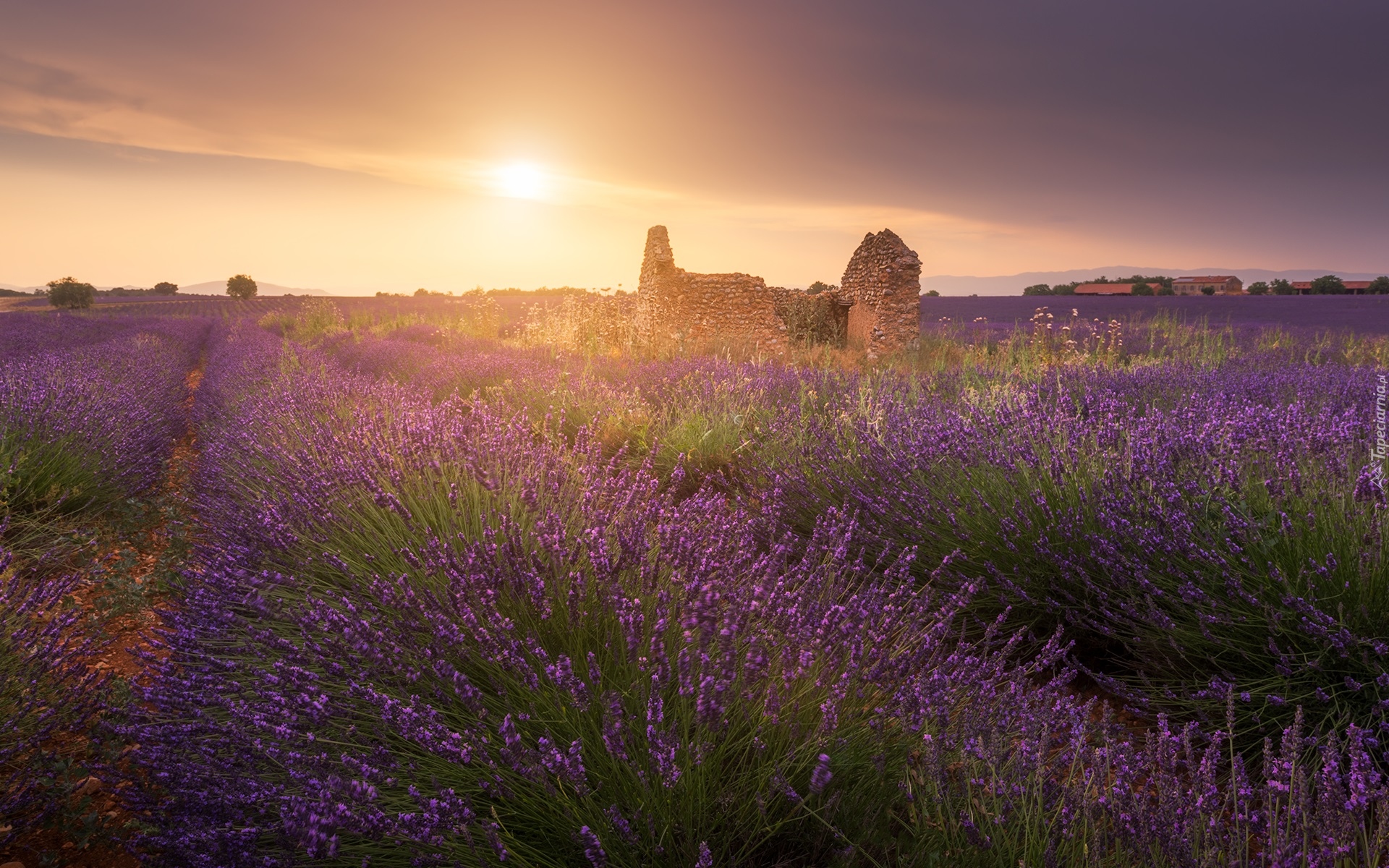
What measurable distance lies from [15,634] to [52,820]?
0.57m

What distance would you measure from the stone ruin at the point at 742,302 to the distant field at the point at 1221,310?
3715mm

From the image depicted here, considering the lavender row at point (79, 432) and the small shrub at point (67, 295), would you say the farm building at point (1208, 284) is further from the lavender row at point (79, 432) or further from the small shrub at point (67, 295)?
the small shrub at point (67, 295)

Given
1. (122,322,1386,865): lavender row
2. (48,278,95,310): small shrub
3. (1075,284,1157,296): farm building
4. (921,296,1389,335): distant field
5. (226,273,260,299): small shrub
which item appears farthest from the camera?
(226,273,260,299): small shrub

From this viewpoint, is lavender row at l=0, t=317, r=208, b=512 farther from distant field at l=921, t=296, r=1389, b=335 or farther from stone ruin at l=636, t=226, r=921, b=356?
distant field at l=921, t=296, r=1389, b=335

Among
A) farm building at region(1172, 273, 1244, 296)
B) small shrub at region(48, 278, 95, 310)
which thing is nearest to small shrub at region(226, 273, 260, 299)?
small shrub at region(48, 278, 95, 310)

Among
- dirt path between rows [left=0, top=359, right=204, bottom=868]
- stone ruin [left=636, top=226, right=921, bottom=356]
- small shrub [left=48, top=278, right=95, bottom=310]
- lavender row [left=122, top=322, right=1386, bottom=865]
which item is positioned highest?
small shrub [left=48, top=278, right=95, bottom=310]

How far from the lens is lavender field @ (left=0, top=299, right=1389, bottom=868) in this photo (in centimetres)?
122

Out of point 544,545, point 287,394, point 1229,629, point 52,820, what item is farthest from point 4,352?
point 1229,629

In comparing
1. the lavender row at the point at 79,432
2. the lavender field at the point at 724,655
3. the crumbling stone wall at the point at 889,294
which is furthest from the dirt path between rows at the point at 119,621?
the crumbling stone wall at the point at 889,294

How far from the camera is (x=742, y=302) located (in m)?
13.0

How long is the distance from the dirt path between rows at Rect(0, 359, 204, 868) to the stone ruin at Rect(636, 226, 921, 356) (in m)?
8.14

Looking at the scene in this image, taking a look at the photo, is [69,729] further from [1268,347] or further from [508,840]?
[1268,347]

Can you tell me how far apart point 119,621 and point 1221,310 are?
25.3 metres

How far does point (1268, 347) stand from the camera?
34.0ft
